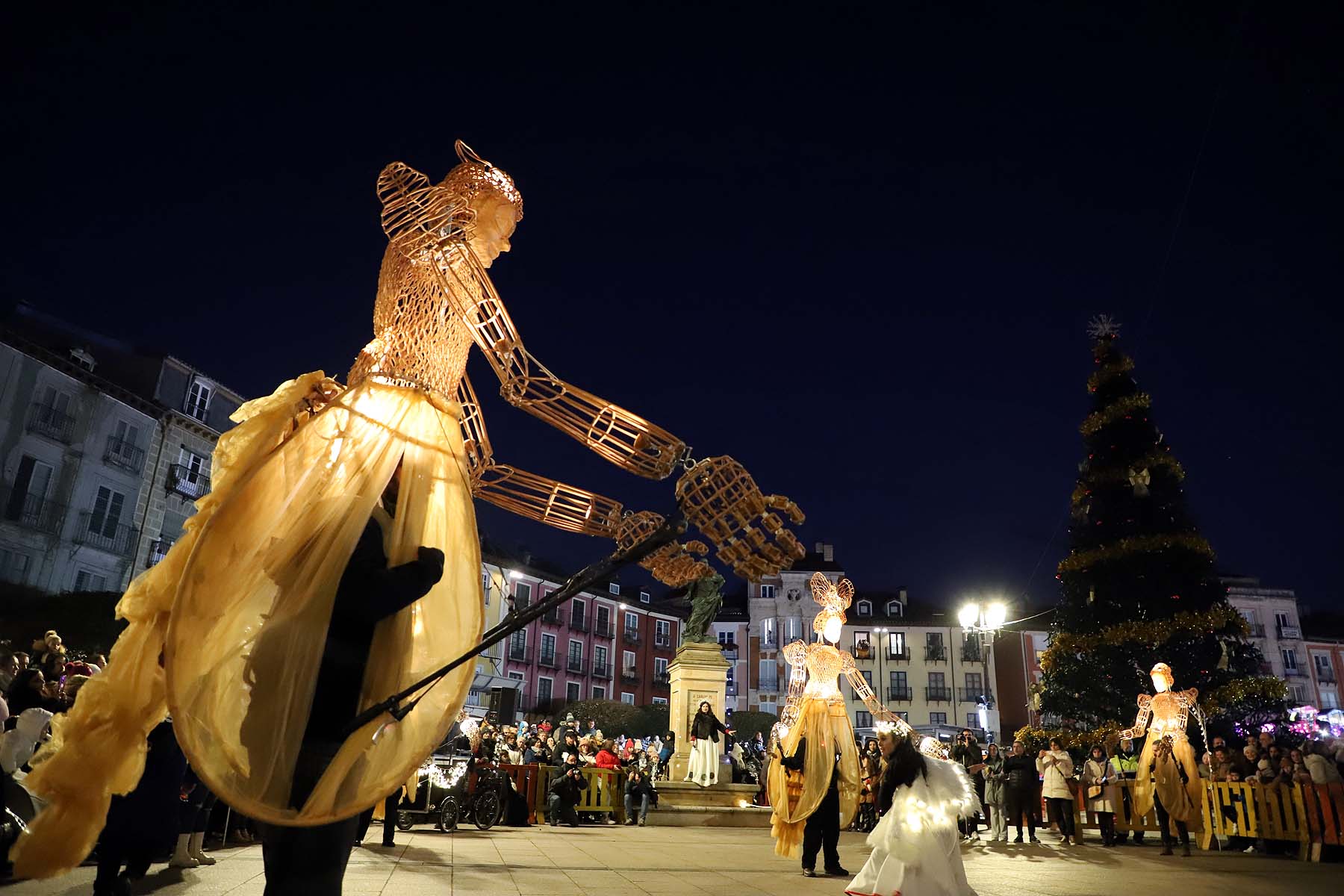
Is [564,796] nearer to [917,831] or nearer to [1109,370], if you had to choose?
[917,831]

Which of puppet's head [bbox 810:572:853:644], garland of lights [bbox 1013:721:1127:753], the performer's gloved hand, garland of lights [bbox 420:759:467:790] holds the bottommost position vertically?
garland of lights [bbox 420:759:467:790]

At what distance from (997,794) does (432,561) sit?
15054 mm

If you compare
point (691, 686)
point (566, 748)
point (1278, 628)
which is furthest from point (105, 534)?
point (1278, 628)

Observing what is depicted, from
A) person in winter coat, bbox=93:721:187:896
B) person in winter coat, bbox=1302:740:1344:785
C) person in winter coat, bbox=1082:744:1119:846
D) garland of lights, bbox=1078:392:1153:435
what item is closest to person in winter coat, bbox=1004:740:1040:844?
person in winter coat, bbox=1082:744:1119:846

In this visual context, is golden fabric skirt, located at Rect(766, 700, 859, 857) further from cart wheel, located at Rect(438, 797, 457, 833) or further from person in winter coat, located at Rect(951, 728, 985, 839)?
person in winter coat, located at Rect(951, 728, 985, 839)

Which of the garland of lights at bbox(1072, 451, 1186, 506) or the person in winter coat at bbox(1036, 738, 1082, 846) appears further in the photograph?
the garland of lights at bbox(1072, 451, 1186, 506)

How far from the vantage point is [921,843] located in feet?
20.8

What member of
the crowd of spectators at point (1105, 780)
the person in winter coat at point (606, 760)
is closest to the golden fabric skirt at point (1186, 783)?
the crowd of spectators at point (1105, 780)

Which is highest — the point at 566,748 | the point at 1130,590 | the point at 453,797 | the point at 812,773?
the point at 1130,590

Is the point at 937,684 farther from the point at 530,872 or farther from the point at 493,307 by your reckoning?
the point at 493,307

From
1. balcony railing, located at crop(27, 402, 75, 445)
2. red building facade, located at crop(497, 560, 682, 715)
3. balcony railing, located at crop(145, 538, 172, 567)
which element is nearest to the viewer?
balcony railing, located at crop(27, 402, 75, 445)

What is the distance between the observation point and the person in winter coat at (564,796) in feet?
51.3

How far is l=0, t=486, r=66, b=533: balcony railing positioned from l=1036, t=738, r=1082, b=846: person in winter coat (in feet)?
105

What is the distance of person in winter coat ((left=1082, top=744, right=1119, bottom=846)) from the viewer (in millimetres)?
14242
